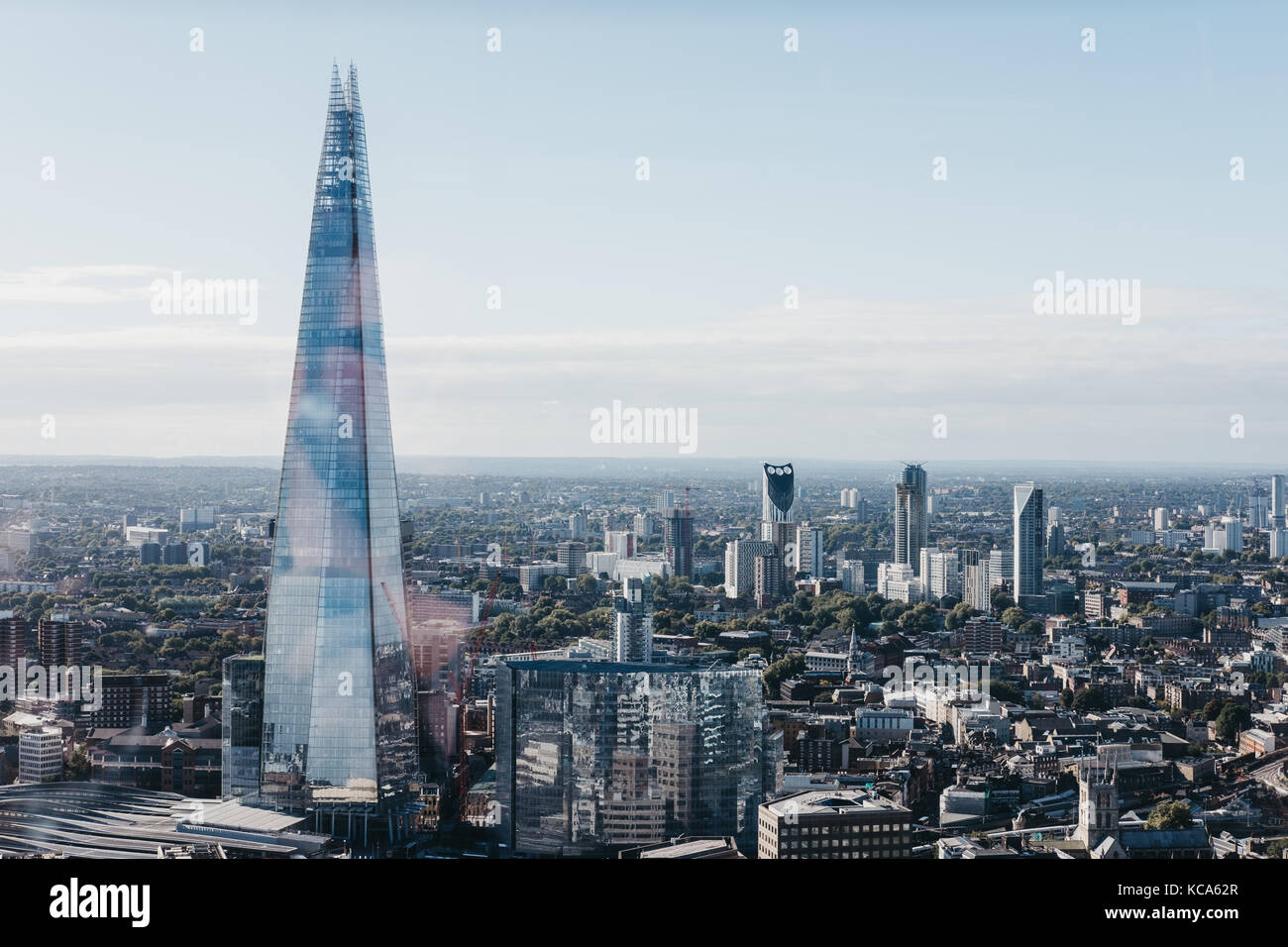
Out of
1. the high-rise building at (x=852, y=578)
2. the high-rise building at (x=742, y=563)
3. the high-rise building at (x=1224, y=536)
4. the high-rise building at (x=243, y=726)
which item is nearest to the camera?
the high-rise building at (x=243, y=726)

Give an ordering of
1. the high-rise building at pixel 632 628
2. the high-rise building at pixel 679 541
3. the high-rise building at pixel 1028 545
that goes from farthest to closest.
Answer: the high-rise building at pixel 1028 545 → the high-rise building at pixel 679 541 → the high-rise building at pixel 632 628

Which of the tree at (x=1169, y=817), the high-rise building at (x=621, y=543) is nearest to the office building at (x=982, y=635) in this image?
the high-rise building at (x=621, y=543)

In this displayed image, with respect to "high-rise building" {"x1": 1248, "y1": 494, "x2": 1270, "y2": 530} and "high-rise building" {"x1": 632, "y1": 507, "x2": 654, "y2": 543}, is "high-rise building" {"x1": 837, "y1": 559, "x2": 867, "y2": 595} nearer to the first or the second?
"high-rise building" {"x1": 632, "y1": 507, "x2": 654, "y2": 543}

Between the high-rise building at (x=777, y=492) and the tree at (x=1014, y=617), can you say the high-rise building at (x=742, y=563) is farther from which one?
the tree at (x=1014, y=617)

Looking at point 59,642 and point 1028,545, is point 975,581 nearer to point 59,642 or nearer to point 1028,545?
point 1028,545

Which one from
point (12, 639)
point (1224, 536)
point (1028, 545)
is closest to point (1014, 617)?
point (1028, 545)

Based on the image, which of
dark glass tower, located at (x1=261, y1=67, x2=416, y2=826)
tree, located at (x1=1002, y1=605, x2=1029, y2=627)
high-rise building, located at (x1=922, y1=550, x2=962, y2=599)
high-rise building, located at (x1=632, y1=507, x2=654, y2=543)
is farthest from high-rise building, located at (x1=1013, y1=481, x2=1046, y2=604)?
dark glass tower, located at (x1=261, y1=67, x2=416, y2=826)
